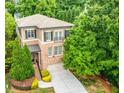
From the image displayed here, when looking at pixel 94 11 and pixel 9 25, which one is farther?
pixel 9 25

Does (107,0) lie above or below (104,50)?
above

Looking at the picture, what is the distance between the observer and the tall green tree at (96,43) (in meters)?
18.6

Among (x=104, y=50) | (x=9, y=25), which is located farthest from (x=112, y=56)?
(x=9, y=25)

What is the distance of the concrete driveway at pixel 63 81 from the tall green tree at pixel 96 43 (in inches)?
39.8

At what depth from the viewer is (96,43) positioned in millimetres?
19594

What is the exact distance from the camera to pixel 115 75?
1869 cm

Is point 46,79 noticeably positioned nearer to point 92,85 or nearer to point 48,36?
point 92,85

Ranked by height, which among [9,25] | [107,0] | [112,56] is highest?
[107,0]

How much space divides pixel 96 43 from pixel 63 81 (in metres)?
4.05

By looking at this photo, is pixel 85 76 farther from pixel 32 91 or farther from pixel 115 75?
pixel 32 91

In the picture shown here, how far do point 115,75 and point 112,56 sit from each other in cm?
143

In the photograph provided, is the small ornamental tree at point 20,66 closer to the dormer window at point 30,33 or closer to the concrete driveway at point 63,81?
the concrete driveway at point 63,81

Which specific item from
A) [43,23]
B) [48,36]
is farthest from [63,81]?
[43,23]

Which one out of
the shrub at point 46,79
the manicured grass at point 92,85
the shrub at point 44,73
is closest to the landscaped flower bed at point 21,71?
the shrub at point 46,79
